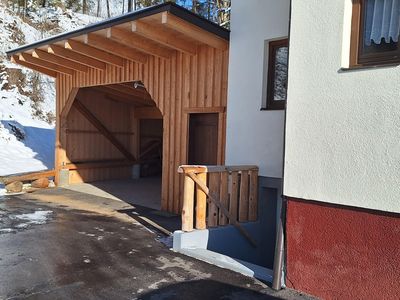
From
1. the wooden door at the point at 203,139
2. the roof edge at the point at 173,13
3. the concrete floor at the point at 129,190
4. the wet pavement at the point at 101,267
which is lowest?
the concrete floor at the point at 129,190

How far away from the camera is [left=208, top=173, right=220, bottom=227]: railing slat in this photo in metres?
5.48

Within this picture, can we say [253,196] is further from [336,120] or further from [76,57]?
[76,57]

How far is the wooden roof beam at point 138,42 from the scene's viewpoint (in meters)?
7.39

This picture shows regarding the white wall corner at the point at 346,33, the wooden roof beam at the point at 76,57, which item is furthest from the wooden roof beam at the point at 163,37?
the white wall corner at the point at 346,33

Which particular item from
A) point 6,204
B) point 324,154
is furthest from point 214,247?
point 6,204

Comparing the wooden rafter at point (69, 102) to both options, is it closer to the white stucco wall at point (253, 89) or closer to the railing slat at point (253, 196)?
the white stucco wall at point (253, 89)

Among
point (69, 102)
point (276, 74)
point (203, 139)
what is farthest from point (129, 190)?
point (276, 74)

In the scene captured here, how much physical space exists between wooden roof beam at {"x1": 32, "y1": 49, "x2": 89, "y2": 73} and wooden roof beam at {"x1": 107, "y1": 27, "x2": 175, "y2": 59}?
3420mm

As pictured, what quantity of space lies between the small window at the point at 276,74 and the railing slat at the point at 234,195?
4.47ft

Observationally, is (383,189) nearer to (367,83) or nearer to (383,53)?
(367,83)

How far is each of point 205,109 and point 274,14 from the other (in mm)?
2173

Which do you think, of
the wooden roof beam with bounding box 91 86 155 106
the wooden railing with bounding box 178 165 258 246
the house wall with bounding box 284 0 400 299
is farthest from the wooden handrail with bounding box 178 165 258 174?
the wooden roof beam with bounding box 91 86 155 106

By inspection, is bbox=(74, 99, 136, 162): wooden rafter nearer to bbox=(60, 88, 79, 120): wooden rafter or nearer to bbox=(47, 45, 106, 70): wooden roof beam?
bbox=(60, 88, 79, 120): wooden rafter

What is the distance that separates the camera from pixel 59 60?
33.8 feet
